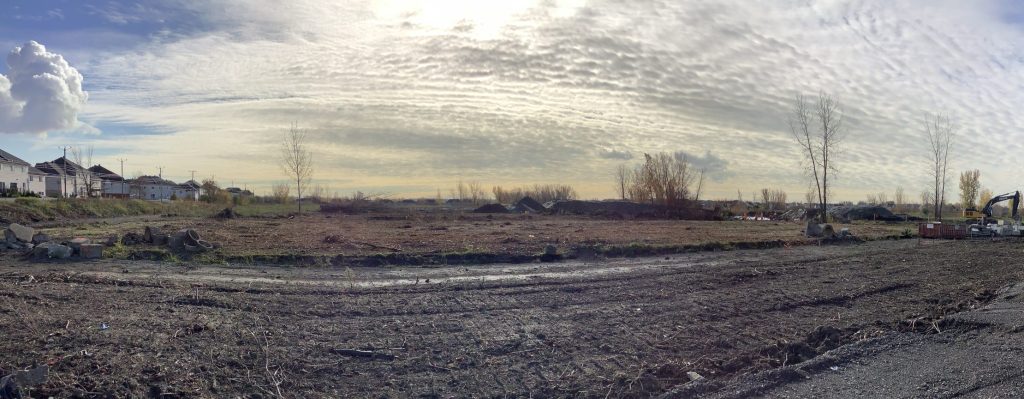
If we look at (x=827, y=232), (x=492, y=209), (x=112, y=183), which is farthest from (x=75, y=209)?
(x=112, y=183)

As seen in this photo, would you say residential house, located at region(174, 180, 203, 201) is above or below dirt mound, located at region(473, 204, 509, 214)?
above

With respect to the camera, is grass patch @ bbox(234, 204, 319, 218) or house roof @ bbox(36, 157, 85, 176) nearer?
grass patch @ bbox(234, 204, 319, 218)

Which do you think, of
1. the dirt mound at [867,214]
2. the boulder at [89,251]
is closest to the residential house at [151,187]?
the boulder at [89,251]

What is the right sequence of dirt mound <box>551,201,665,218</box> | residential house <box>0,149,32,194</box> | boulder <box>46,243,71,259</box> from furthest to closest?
residential house <box>0,149,32,194</box> → dirt mound <box>551,201,665,218</box> → boulder <box>46,243,71,259</box>

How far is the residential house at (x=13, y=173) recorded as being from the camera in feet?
193

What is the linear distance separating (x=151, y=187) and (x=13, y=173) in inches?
1146

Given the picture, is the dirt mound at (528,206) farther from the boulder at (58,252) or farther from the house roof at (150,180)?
the house roof at (150,180)

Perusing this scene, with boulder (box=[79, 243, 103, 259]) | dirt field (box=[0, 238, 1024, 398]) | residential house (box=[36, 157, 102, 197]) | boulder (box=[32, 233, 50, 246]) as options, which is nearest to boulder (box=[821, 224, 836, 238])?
dirt field (box=[0, 238, 1024, 398])

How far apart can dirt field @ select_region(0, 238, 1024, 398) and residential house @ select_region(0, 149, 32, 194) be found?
5883cm

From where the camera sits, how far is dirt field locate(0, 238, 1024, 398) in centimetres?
604

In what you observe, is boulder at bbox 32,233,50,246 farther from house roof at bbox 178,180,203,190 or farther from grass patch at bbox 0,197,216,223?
house roof at bbox 178,180,203,190

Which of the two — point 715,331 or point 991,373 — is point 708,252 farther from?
point 991,373

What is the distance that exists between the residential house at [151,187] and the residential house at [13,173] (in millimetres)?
18250

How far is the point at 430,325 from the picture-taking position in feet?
26.9
